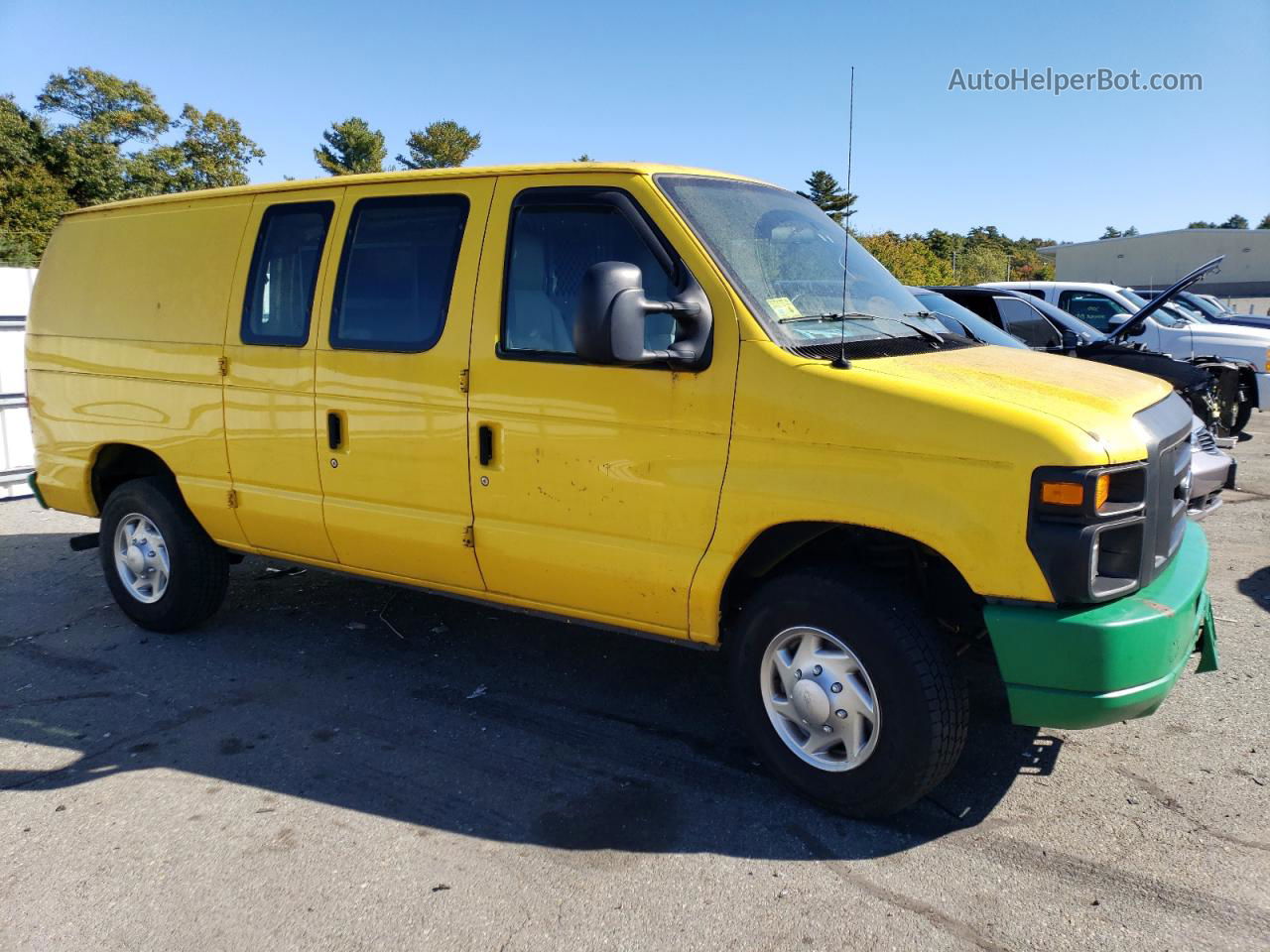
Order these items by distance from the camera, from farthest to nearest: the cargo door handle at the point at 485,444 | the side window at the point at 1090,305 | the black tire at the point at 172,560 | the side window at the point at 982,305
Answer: the side window at the point at 1090,305 < the side window at the point at 982,305 < the black tire at the point at 172,560 < the cargo door handle at the point at 485,444

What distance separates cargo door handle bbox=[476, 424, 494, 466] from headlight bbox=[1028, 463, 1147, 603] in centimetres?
206

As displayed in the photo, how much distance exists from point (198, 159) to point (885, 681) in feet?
166

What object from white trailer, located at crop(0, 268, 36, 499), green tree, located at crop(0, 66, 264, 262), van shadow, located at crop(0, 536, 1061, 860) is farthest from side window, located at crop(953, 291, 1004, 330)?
green tree, located at crop(0, 66, 264, 262)

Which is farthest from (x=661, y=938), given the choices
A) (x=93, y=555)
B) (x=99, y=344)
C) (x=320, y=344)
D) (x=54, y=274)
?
(x=93, y=555)

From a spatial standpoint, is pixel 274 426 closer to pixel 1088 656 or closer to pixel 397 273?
pixel 397 273

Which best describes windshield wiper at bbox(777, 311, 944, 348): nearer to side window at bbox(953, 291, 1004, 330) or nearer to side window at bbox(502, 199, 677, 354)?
side window at bbox(502, 199, 677, 354)

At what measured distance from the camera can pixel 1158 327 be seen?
44.8 ft

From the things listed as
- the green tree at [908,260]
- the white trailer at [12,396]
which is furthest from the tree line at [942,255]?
the white trailer at [12,396]

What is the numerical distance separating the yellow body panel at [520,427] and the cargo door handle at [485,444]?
0.03 meters

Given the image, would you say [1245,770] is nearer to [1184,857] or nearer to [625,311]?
[1184,857]

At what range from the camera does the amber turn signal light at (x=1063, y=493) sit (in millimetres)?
2822

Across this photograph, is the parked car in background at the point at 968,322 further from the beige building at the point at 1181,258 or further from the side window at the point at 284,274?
the beige building at the point at 1181,258

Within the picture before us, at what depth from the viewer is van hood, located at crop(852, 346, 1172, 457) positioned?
9.86 ft

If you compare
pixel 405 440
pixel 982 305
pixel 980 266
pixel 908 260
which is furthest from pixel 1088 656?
pixel 980 266
